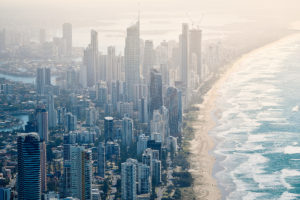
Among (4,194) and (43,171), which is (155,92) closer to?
(43,171)

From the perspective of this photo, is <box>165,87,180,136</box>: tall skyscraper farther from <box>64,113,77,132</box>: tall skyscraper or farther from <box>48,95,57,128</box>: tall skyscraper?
<box>48,95,57,128</box>: tall skyscraper

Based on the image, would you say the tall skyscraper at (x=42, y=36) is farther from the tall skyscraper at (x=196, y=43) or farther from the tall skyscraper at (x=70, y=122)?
the tall skyscraper at (x=70, y=122)

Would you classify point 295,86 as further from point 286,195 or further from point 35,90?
point 286,195

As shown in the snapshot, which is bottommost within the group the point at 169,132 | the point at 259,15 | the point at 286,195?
the point at 286,195

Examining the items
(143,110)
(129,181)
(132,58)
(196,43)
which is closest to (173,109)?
(143,110)

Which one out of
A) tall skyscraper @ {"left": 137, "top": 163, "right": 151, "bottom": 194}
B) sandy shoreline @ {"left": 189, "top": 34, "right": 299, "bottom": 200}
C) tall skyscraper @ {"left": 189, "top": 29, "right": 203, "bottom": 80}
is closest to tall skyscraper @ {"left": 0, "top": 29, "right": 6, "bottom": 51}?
tall skyscraper @ {"left": 189, "top": 29, "right": 203, "bottom": 80}

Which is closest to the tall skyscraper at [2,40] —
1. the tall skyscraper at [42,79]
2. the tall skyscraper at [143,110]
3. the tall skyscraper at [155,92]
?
the tall skyscraper at [42,79]

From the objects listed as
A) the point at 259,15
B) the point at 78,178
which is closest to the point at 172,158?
the point at 78,178
